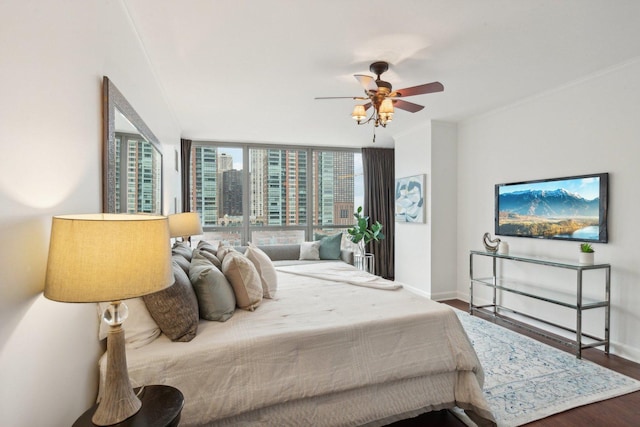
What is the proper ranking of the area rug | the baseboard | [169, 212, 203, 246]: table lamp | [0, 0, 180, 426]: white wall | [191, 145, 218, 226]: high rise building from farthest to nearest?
1. [191, 145, 218, 226]: high rise building
2. the baseboard
3. [169, 212, 203, 246]: table lamp
4. the area rug
5. [0, 0, 180, 426]: white wall

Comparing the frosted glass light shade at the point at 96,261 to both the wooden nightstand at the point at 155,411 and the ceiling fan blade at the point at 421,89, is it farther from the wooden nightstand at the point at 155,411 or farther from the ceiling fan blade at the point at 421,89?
the ceiling fan blade at the point at 421,89

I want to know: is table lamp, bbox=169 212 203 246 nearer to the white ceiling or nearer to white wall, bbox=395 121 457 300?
the white ceiling

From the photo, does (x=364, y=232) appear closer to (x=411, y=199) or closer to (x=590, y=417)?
(x=411, y=199)

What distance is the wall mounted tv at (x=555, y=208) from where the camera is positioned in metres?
3.05

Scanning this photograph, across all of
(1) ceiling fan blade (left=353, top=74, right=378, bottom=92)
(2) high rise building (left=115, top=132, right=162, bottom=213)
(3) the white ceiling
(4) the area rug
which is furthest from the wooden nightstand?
(1) ceiling fan blade (left=353, top=74, right=378, bottom=92)

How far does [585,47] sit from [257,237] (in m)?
4.96

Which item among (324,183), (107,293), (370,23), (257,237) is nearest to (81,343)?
(107,293)

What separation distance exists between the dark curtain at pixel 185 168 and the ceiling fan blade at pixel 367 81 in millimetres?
3766

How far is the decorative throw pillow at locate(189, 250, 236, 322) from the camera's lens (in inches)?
78.2

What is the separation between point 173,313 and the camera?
1688mm

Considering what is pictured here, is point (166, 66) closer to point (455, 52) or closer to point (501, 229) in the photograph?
point (455, 52)

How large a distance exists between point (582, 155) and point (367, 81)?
90.0 inches

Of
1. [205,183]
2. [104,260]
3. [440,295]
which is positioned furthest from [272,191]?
[104,260]

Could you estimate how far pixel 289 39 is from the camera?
94.6 inches
